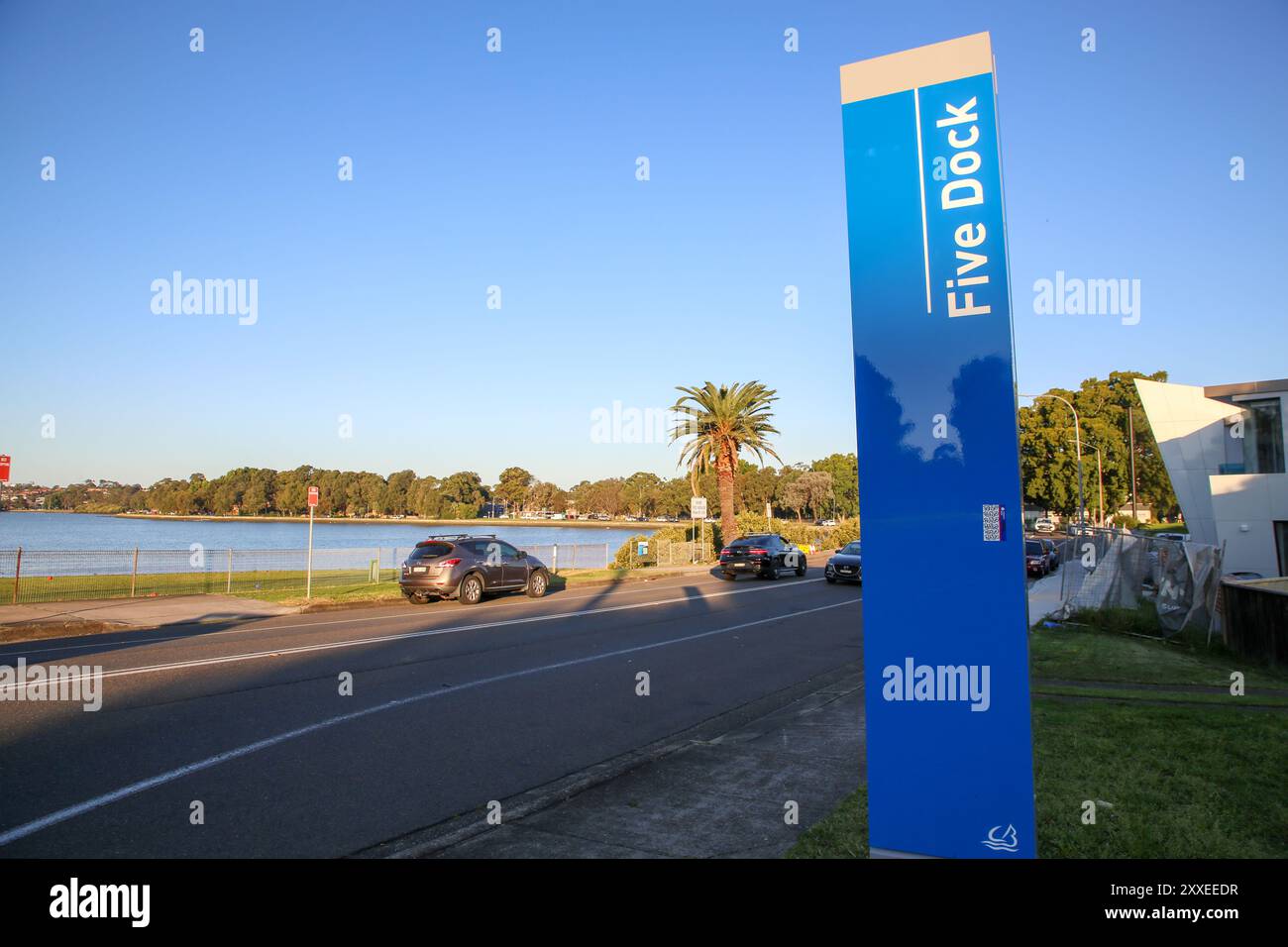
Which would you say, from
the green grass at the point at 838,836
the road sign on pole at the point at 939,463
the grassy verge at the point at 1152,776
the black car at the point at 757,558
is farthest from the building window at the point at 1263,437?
the road sign on pole at the point at 939,463

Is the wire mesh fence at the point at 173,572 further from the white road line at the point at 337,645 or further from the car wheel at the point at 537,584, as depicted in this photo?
the white road line at the point at 337,645

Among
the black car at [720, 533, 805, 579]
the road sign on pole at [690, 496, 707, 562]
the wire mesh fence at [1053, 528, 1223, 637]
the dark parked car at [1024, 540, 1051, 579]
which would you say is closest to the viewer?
the wire mesh fence at [1053, 528, 1223, 637]

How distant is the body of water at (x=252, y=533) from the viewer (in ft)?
156

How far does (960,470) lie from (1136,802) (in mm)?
3008

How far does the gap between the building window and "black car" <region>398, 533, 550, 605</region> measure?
94.7 feet

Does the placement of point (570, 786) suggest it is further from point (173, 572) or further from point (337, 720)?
point (173, 572)

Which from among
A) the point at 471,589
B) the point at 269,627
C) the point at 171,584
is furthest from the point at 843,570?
the point at 171,584

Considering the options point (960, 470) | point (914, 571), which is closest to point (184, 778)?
point (914, 571)

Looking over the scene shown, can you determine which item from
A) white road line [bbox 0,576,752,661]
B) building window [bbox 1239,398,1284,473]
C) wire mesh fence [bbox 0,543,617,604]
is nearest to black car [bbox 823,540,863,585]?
white road line [bbox 0,576,752,661]

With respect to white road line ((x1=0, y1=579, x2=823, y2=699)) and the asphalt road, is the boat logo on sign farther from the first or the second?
white road line ((x1=0, y1=579, x2=823, y2=699))

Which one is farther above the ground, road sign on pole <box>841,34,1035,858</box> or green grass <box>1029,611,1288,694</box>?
road sign on pole <box>841,34,1035,858</box>

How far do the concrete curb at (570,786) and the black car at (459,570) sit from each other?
477 inches

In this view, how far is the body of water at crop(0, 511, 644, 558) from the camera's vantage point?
4759cm
